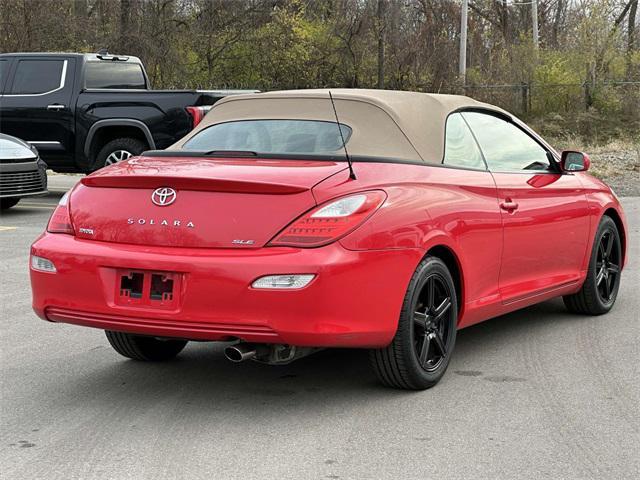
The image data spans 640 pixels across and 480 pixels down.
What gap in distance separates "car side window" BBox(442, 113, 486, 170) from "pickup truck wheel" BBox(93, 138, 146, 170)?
31.2 ft

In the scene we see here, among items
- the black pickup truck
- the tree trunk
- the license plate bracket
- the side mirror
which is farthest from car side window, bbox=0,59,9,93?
the tree trunk

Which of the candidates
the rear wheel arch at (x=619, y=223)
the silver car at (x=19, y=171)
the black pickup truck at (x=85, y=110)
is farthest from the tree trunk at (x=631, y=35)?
the rear wheel arch at (x=619, y=223)

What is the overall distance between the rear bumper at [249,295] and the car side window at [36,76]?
11339 millimetres

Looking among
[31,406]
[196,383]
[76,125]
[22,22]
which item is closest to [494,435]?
[196,383]

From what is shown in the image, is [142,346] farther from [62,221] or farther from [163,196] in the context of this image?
[163,196]

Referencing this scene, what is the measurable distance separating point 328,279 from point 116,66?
1250 centimetres

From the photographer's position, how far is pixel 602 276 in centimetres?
728

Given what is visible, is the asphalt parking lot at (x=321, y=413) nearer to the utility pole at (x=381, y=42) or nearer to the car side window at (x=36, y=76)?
the car side window at (x=36, y=76)

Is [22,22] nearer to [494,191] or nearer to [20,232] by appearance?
[20,232]

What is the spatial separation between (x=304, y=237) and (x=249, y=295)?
35 centimetres

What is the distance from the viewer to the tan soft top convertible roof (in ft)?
18.3

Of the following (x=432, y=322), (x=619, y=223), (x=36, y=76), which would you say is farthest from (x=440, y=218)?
(x=36, y=76)

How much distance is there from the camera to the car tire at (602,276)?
7070 millimetres

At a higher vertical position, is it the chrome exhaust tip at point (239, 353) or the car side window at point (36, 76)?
the car side window at point (36, 76)
